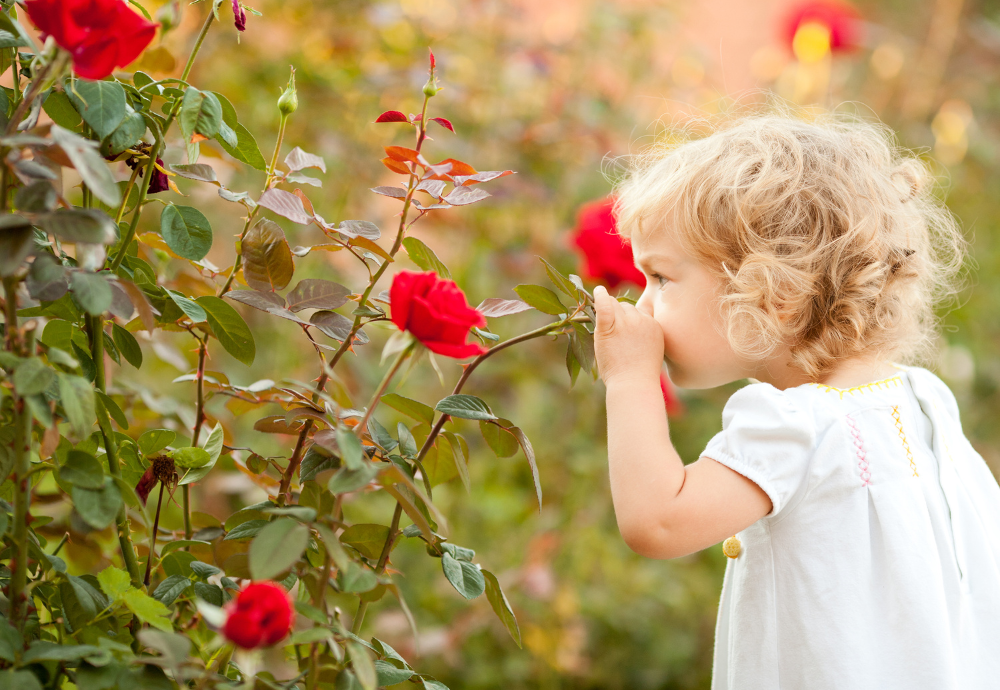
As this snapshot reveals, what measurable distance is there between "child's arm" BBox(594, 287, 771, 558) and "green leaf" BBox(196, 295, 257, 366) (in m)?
0.33

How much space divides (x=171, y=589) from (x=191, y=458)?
110 millimetres

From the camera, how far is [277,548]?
512 mm

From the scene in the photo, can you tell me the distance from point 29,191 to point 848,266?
77cm

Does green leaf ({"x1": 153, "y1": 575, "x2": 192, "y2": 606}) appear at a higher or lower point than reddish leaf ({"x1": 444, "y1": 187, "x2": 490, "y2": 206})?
lower

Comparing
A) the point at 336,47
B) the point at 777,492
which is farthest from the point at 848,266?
the point at 336,47

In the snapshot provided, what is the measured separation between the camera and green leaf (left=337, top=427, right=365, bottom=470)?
0.52 meters

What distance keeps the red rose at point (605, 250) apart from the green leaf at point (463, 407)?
1.77ft

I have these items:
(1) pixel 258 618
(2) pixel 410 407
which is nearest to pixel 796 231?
(2) pixel 410 407

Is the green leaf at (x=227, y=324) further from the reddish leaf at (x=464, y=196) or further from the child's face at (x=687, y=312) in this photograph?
the child's face at (x=687, y=312)

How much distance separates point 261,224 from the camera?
2.26 feet

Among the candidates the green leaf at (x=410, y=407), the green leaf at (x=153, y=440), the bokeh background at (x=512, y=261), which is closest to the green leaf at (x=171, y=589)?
the green leaf at (x=153, y=440)

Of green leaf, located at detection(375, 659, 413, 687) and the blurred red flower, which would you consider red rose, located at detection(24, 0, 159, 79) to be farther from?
the blurred red flower

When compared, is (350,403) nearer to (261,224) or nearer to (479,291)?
(261,224)

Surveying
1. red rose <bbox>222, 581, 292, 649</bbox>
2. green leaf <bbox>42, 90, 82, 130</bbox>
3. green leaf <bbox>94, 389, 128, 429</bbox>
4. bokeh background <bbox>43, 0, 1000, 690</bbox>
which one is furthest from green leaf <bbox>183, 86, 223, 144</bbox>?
bokeh background <bbox>43, 0, 1000, 690</bbox>
